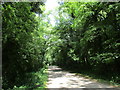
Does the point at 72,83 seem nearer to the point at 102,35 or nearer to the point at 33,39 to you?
the point at 33,39

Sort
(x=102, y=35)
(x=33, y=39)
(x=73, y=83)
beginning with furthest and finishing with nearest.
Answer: (x=102, y=35) < (x=33, y=39) < (x=73, y=83)

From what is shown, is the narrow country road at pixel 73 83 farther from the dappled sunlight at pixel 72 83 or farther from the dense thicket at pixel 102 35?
the dense thicket at pixel 102 35

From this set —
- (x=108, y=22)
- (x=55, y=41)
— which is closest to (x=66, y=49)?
(x=55, y=41)

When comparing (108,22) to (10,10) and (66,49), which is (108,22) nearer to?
(10,10)

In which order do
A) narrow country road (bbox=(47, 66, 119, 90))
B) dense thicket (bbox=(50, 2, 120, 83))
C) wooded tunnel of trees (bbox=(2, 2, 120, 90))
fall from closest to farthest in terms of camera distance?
wooded tunnel of trees (bbox=(2, 2, 120, 90))
narrow country road (bbox=(47, 66, 119, 90))
dense thicket (bbox=(50, 2, 120, 83))

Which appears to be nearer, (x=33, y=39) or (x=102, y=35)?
(x=33, y=39)

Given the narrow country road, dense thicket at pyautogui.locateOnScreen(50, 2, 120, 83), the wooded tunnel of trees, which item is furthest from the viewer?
dense thicket at pyautogui.locateOnScreen(50, 2, 120, 83)

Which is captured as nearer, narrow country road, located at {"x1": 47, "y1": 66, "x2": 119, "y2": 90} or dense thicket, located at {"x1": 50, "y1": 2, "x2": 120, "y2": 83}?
narrow country road, located at {"x1": 47, "y1": 66, "x2": 119, "y2": 90}

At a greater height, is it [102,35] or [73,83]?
[102,35]

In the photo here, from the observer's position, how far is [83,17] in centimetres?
1270

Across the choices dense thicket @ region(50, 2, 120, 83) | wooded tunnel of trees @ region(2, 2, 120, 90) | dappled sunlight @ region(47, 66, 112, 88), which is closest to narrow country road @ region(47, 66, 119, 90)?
dappled sunlight @ region(47, 66, 112, 88)

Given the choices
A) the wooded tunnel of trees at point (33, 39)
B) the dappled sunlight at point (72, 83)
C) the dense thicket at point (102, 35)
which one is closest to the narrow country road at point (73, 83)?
the dappled sunlight at point (72, 83)

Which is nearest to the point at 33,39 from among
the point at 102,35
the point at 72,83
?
the point at 72,83

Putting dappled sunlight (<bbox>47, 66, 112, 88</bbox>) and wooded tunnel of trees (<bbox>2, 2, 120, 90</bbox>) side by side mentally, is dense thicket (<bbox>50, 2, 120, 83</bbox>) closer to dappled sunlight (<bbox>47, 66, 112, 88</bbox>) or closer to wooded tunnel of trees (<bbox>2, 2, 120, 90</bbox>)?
wooded tunnel of trees (<bbox>2, 2, 120, 90</bbox>)
